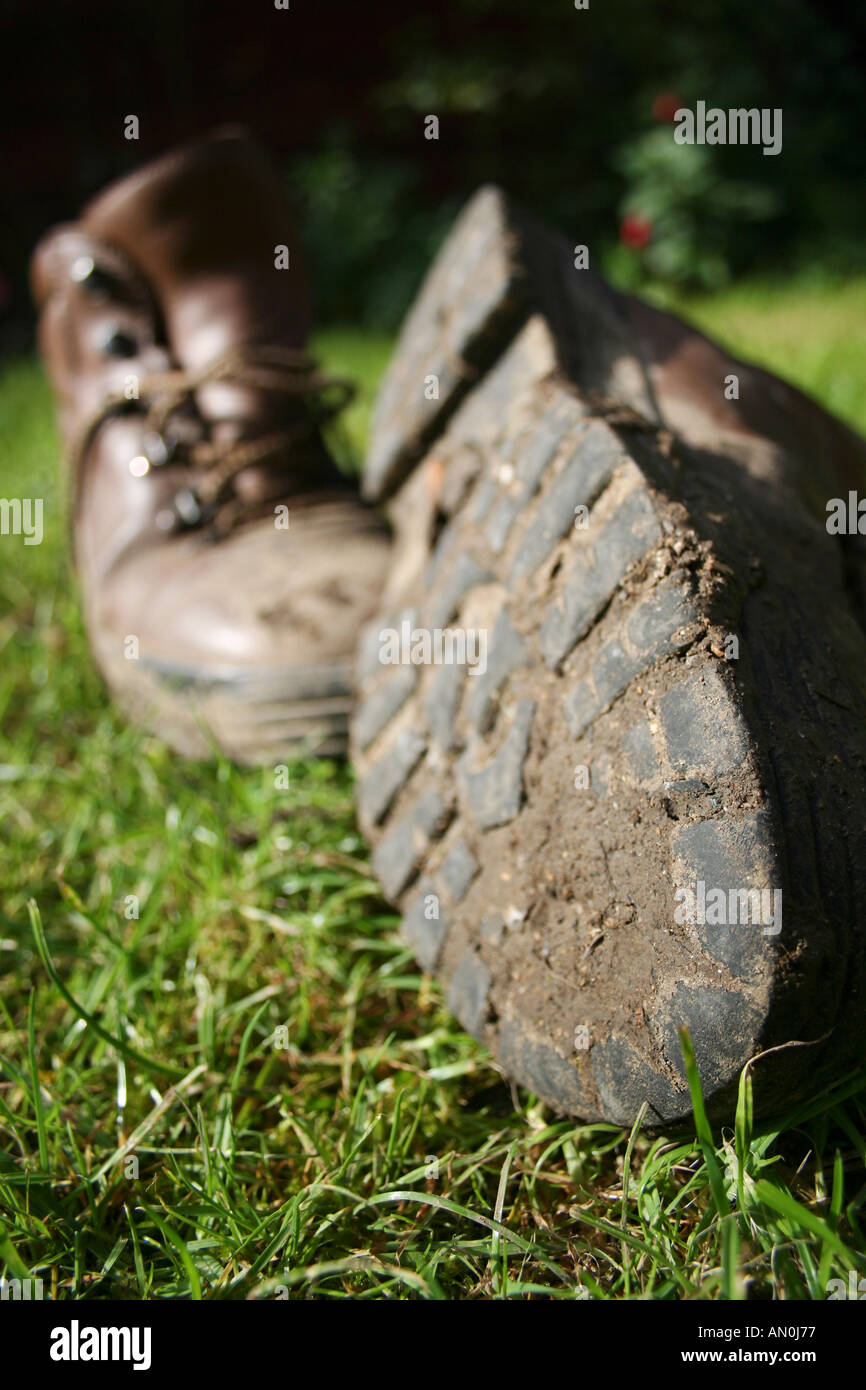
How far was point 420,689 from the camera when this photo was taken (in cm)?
121

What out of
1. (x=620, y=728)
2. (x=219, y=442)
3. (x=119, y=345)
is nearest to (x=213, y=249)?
(x=119, y=345)

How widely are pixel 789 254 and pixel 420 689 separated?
17.4ft

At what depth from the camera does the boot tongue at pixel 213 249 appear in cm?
188

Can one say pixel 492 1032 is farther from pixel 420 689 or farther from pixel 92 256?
pixel 92 256

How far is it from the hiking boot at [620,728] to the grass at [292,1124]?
0.28 ft

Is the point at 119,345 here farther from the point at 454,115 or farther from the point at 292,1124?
the point at 454,115

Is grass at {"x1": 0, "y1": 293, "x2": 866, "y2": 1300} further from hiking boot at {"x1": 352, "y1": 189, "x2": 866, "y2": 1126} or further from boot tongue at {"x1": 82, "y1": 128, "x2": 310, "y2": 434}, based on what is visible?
boot tongue at {"x1": 82, "y1": 128, "x2": 310, "y2": 434}

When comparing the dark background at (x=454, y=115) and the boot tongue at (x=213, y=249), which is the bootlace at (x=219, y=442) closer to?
the boot tongue at (x=213, y=249)

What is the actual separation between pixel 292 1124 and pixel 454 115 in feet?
22.7

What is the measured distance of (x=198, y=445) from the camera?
1869 millimetres

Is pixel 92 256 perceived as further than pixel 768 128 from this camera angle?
No

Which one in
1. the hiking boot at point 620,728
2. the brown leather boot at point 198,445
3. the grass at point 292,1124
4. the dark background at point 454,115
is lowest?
the grass at point 292,1124

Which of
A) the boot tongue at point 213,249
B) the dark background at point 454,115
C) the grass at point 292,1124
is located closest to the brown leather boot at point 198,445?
the boot tongue at point 213,249
